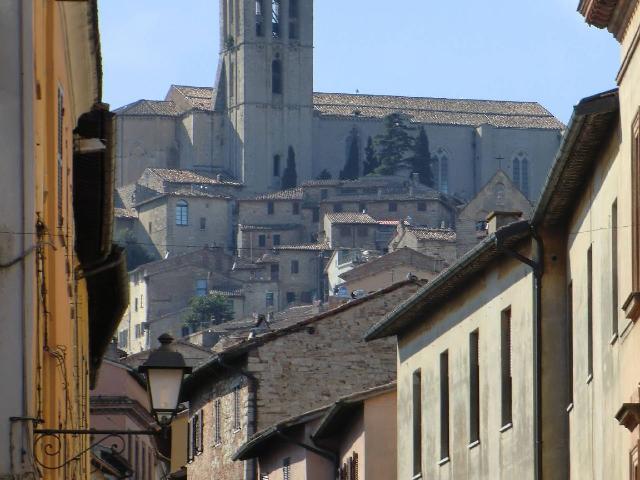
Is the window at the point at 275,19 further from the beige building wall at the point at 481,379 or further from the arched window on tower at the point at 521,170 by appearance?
the beige building wall at the point at 481,379

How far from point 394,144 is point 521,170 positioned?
1504 cm

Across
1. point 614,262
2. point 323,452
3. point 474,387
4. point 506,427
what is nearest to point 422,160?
point 323,452


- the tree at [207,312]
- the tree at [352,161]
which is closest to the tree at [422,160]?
the tree at [352,161]

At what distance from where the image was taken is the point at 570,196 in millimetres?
17766

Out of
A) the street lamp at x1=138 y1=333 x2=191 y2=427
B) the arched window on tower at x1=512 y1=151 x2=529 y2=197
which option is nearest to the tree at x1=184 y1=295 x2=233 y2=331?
the arched window on tower at x1=512 y1=151 x2=529 y2=197

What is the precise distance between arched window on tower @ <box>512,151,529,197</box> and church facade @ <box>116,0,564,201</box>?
3.4 inches

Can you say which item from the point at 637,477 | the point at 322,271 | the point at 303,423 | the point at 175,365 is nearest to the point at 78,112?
the point at 175,365

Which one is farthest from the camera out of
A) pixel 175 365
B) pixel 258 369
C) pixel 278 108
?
pixel 278 108

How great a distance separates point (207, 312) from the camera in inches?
6191

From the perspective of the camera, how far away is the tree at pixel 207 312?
156 m

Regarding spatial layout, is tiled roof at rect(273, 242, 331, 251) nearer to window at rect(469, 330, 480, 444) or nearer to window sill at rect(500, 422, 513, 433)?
window at rect(469, 330, 480, 444)

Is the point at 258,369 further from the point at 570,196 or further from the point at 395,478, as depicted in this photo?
the point at 570,196

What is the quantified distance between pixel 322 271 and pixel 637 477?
14893cm

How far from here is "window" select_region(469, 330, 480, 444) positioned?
23.0 m
